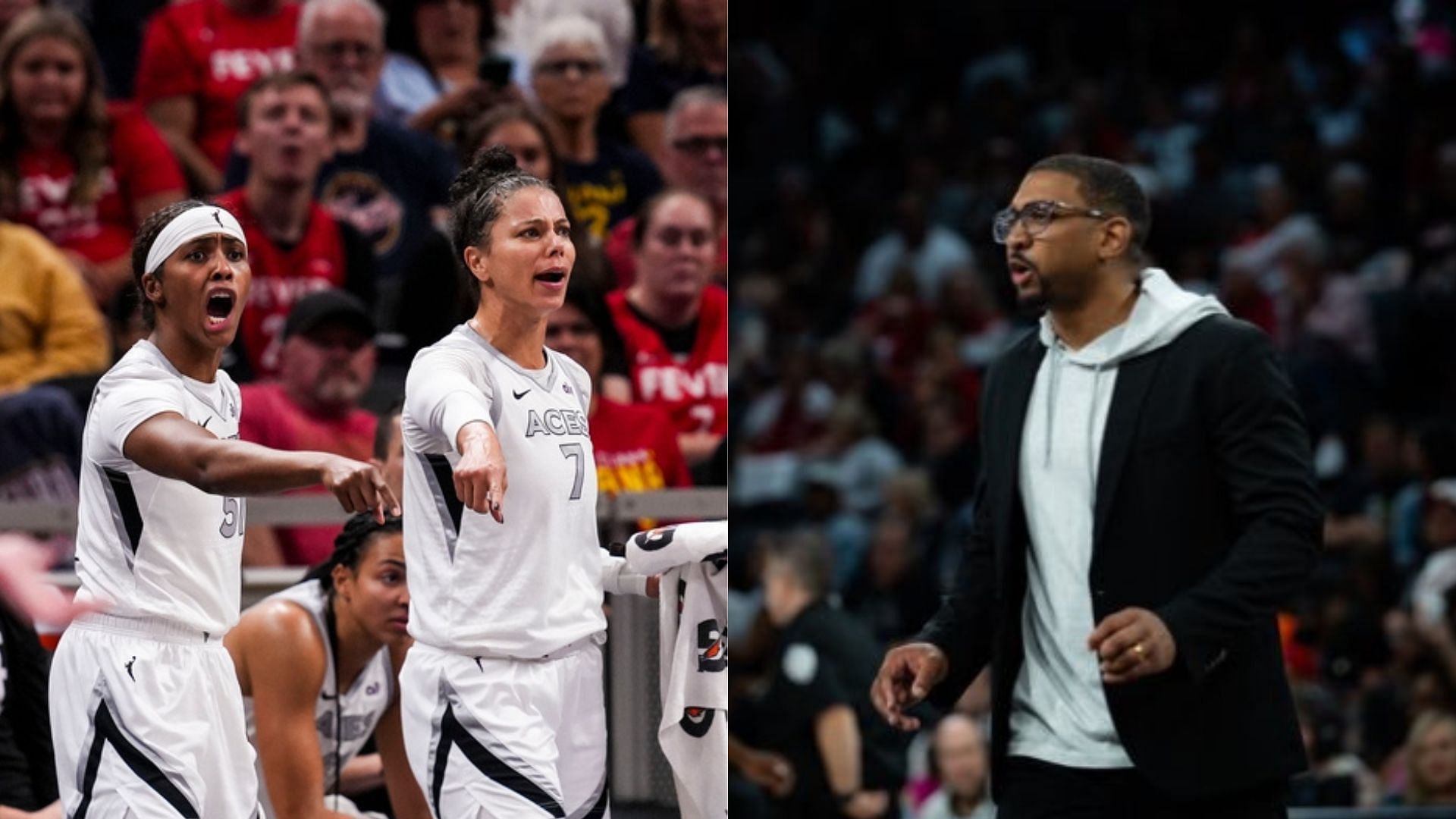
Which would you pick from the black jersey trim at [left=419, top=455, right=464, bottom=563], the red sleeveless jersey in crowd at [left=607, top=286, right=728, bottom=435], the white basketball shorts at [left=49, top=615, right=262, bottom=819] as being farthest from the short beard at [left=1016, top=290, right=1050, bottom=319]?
the red sleeveless jersey in crowd at [left=607, top=286, right=728, bottom=435]

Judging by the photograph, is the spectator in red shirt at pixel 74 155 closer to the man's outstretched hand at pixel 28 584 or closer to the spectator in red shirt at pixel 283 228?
the spectator in red shirt at pixel 283 228

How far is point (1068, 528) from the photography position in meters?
4.45

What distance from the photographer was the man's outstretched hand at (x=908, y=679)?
452 cm

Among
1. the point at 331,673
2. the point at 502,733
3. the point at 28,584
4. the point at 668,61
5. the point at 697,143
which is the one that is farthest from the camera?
the point at 668,61

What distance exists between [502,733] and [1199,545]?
1.35 m

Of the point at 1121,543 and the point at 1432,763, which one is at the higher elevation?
the point at 1121,543

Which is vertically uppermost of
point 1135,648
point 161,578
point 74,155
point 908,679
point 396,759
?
point 74,155

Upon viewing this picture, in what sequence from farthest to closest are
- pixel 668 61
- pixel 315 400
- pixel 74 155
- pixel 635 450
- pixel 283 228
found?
pixel 668 61 → pixel 74 155 → pixel 283 228 → pixel 635 450 → pixel 315 400

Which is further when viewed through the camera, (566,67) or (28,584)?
(566,67)

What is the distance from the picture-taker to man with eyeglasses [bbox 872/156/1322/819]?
4.24m

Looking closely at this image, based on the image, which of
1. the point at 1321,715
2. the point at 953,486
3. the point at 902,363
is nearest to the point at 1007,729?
the point at 1321,715

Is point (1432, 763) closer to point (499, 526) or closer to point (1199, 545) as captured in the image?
point (1199, 545)

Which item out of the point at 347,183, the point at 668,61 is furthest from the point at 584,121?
the point at 347,183

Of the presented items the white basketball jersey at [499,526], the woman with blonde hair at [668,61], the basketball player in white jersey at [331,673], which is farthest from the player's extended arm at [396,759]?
the woman with blonde hair at [668,61]
